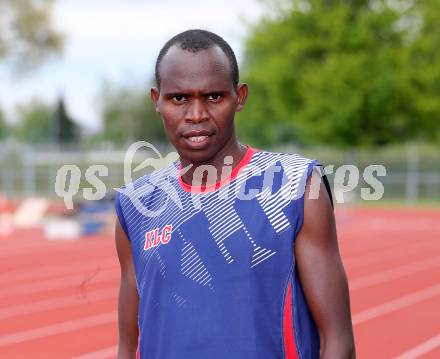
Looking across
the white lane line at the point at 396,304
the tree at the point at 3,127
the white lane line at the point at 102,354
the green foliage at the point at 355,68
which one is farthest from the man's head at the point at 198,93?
the tree at the point at 3,127

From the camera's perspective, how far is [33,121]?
85188mm

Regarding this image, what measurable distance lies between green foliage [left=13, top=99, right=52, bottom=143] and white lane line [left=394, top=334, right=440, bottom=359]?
2851 inches

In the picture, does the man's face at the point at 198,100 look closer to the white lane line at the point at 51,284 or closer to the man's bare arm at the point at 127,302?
the man's bare arm at the point at 127,302

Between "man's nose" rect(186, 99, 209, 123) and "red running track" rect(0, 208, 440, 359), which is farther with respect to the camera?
"red running track" rect(0, 208, 440, 359)

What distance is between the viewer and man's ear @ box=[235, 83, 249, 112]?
201 centimetres

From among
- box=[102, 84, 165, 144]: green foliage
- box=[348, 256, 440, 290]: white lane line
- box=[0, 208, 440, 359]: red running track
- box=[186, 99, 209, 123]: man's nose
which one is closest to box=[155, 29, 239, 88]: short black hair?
box=[186, 99, 209, 123]: man's nose

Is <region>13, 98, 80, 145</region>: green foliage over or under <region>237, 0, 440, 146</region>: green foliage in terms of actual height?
over

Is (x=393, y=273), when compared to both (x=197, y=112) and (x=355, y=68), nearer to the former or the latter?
(x=197, y=112)

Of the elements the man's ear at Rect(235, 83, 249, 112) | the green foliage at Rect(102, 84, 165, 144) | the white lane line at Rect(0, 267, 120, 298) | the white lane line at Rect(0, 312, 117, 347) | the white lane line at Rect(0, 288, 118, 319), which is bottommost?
the white lane line at Rect(0, 312, 117, 347)

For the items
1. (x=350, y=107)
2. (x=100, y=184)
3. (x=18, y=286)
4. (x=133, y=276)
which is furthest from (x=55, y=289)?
(x=350, y=107)

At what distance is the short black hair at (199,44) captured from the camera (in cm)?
192

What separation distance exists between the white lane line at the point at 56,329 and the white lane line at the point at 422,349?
108 inches

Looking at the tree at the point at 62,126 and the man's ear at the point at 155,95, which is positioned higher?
the tree at the point at 62,126

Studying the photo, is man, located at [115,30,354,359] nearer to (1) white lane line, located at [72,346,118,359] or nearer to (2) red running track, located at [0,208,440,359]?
(2) red running track, located at [0,208,440,359]
